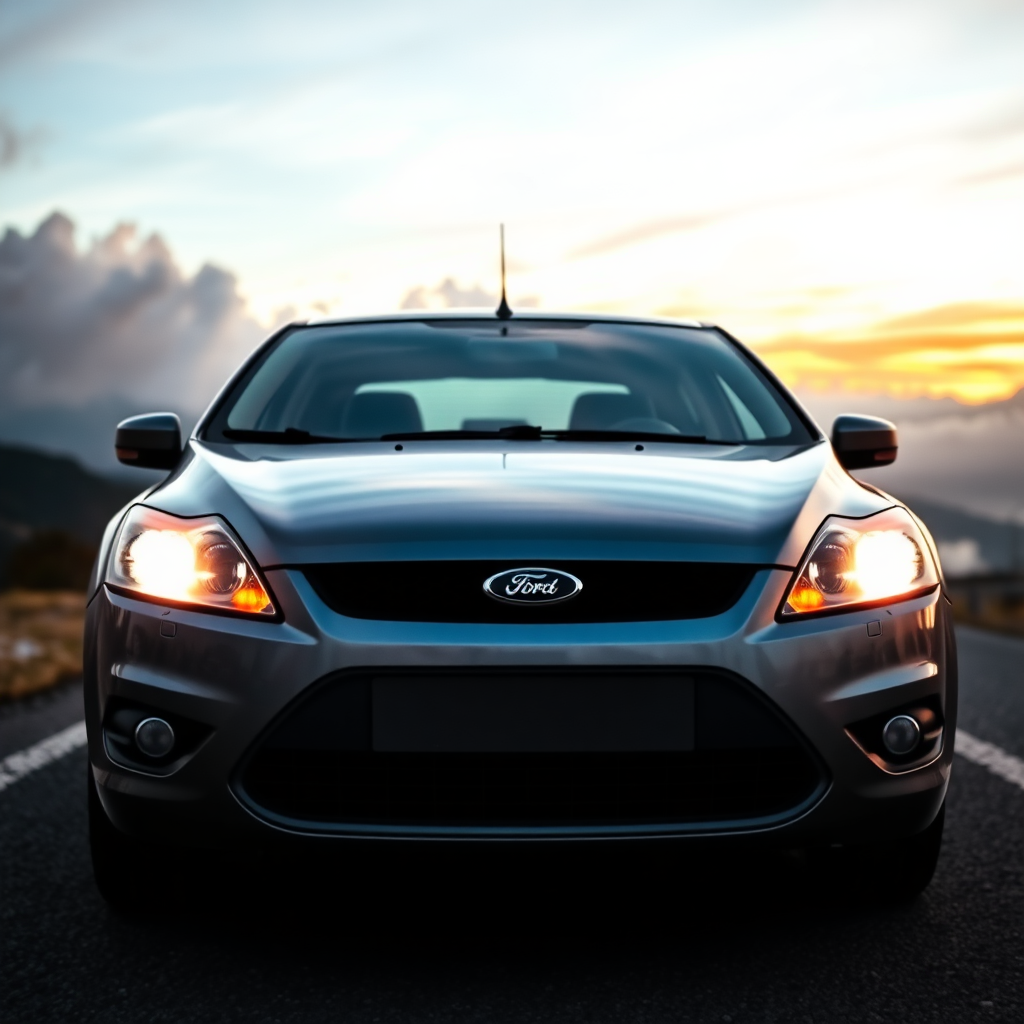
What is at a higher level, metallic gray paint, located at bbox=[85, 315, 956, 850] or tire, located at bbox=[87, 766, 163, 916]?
metallic gray paint, located at bbox=[85, 315, 956, 850]

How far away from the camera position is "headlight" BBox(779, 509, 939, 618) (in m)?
2.78

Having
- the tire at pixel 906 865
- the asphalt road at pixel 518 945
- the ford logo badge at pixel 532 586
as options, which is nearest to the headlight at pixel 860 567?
the ford logo badge at pixel 532 586

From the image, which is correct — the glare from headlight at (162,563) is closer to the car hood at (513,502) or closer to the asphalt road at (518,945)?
the car hood at (513,502)

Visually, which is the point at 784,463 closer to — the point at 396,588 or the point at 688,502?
the point at 688,502

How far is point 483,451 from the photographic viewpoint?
11.0ft

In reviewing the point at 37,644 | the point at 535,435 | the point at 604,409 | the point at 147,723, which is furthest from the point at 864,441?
the point at 37,644

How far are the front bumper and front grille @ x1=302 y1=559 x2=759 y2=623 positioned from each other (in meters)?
0.03

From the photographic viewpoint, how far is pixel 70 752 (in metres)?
5.18

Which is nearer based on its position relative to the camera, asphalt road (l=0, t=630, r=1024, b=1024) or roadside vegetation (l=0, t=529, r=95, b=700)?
asphalt road (l=0, t=630, r=1024, b=1024)

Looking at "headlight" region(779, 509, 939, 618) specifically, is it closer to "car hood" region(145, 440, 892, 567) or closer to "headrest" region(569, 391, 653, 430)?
"car hood" region(145, 440, 892, 567)

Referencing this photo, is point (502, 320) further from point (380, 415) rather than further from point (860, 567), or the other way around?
point (860, 567)

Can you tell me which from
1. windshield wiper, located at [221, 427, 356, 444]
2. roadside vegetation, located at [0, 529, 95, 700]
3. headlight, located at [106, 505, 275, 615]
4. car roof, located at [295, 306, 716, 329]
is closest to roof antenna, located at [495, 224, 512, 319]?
car roof, located at [295, 306, 716, 329]

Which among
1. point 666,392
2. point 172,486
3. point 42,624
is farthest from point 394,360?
point 42,624

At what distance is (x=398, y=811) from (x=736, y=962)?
0.75 m
